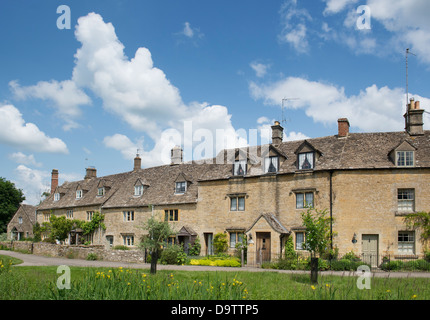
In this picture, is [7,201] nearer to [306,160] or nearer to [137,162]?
[137,162]

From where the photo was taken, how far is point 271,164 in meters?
35.4

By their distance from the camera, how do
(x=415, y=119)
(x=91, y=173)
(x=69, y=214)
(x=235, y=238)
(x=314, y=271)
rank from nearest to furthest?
(x=314, y=271) → (x=415, y=119) → (x=235, y=238) → (x=69, y=214) → (x=91, y=173)

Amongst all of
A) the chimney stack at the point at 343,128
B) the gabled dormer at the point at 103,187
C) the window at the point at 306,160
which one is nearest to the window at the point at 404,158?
the chimney stack at the point at 343,128

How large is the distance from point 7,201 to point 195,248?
53.0 meters

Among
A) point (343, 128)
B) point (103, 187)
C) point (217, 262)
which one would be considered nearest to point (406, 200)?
point (343, 128)

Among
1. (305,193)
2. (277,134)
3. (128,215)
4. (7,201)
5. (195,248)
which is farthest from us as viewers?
(7,201)

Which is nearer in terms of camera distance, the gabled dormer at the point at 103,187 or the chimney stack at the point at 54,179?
the gabled dormer at the point at 103,187

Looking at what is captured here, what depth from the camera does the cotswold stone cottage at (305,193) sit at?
30375 millimetres

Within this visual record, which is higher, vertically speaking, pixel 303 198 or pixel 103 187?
pixel 103 187

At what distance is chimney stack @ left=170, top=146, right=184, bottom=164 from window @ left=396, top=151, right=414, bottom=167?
25630 mm

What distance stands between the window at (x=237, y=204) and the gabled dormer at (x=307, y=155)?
6117 mm

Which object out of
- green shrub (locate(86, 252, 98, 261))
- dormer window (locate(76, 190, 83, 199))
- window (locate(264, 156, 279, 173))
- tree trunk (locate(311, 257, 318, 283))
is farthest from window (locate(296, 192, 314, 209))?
dormer window (locate(76, 190, 83, 199))

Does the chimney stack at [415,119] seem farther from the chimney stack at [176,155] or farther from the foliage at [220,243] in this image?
the chimney stack at [176,155]

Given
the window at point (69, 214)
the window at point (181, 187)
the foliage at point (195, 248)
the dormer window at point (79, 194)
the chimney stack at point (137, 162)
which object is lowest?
the foliage at point (195, 248)
